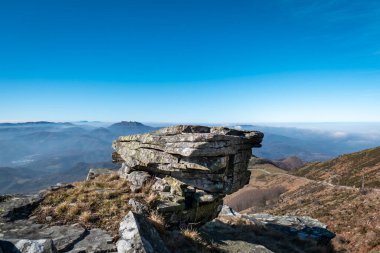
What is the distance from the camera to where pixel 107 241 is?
14.6m

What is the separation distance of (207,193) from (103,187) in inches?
315

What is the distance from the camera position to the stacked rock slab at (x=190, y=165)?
21.4 metres

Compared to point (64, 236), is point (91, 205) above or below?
above

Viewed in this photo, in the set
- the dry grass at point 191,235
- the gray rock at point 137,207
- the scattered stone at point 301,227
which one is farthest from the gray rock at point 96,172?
the scattered stone at point 301,227

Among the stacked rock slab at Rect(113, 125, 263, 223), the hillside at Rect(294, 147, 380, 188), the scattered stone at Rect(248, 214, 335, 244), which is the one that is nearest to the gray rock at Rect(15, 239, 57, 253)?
the stacked rock slab at Rect(113, 125, 263, 223)

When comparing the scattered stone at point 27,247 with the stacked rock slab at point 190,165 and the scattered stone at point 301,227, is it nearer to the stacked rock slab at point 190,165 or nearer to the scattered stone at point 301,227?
the stacked rock slab at point 190,165

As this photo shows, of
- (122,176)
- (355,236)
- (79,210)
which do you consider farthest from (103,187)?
(355,236)

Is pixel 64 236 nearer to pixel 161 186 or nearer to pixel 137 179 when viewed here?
pixel 161 186

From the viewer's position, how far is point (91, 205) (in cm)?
1900

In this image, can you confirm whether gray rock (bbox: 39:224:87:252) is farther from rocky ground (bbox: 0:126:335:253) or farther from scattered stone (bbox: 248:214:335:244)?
scattered stone (bbox: 248:214:335:244)

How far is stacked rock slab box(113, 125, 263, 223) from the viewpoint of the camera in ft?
70.2

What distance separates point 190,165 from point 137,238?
9.58 metres

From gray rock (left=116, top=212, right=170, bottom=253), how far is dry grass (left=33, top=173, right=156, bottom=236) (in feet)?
6.50

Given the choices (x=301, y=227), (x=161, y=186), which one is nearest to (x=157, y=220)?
(x=161, y=186)
